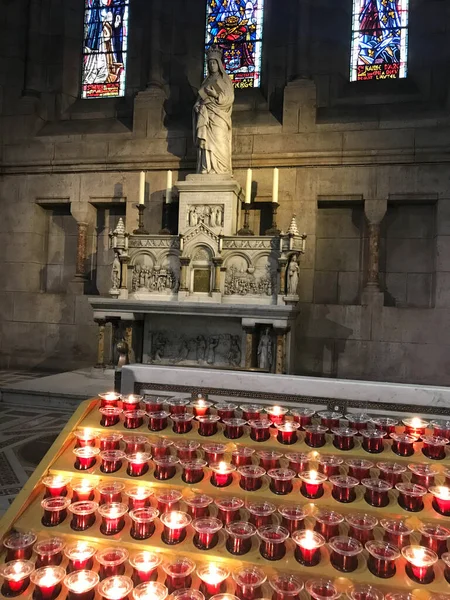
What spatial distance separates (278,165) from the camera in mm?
8117

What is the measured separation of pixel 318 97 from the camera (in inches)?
328

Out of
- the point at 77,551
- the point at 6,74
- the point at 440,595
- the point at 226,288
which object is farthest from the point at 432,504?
the point at 6,74

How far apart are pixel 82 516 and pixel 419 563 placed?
1.26 m

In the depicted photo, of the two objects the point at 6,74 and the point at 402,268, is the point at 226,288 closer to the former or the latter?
the point at 402,268

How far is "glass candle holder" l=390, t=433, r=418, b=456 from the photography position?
7.73 ft

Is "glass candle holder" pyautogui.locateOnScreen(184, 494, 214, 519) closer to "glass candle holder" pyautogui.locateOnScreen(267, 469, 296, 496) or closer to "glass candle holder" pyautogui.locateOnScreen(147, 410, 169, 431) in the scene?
"glass candle holder" pyautogui.locateOnScreen(267, 469, 296, 496)

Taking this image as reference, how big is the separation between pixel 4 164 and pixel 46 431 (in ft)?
19.4

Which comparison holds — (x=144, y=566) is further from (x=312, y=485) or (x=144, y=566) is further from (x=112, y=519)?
(x=312, y=485)

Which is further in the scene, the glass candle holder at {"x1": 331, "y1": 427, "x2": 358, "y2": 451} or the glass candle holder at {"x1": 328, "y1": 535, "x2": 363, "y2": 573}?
the glass candle holder at {"x1": 331, "y1": 427, "x2": 358, "y2": 451}

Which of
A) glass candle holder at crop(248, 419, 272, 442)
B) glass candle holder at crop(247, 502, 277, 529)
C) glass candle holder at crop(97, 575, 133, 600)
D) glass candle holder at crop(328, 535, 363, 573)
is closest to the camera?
glass candle holder at crop(97, 575, 133, 600)

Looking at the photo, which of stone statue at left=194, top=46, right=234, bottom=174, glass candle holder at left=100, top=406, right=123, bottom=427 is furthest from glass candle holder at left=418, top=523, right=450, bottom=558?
stone statue at left=194, top=46, right=234, bottom=174

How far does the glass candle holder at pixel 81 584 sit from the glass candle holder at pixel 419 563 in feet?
3.50

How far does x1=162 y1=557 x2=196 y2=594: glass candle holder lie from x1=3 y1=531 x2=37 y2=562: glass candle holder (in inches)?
20.5

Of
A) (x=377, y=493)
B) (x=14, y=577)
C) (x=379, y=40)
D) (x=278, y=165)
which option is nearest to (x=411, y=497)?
(x=377, y=493)
